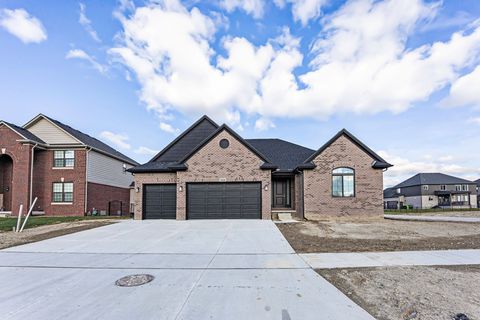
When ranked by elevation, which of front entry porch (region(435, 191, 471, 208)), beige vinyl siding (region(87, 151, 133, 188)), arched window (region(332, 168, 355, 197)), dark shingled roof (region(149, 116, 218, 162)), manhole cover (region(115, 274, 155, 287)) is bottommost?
front entry porch (region(435, 191, 471, 208))

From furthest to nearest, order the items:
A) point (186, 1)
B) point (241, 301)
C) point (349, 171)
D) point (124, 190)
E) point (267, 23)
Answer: point (124, 190)
point (349, 171)
point (267, 23)
point (186, 1)
point (241, 301)

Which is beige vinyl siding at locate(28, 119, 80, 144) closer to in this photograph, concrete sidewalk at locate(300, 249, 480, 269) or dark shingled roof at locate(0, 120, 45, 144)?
dark shingled roof at locate(0, 120, 45, 144)

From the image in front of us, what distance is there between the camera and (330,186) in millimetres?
17766

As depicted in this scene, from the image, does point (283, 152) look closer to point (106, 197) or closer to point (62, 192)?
point (106, 197)

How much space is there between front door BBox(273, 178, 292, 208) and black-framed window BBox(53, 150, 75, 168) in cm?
1649

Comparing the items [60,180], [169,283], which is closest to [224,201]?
[169,283]

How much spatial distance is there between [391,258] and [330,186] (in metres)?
10.5

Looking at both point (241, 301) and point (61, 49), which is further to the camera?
point (61, 49)

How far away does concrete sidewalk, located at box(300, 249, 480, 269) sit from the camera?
6832mm

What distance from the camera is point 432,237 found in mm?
10836

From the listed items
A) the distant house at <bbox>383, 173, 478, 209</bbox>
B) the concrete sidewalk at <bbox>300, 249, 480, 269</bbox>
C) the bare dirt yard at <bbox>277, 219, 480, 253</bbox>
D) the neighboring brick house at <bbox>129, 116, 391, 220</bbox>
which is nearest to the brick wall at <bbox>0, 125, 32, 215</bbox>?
the neighboring brick house at <bbox>129, 116, 391, 220</bbox>

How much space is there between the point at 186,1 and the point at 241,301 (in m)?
12.1

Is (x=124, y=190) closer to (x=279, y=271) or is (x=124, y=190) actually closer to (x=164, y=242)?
(x=164, y=242)

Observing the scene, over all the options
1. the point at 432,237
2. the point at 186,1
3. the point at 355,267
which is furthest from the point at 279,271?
the point at 186,1
